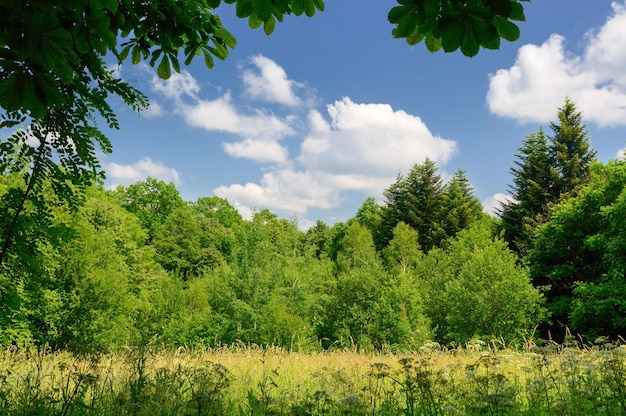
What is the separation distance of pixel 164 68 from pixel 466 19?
1.83 m

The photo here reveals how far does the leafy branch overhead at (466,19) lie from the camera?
1540mm

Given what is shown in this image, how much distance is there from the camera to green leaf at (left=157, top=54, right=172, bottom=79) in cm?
256

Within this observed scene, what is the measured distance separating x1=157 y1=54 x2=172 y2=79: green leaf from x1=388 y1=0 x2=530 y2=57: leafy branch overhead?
1.52 metres

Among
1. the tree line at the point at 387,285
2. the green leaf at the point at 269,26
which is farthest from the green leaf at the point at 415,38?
the tree line at the point at 387,285

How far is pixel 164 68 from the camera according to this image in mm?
2564

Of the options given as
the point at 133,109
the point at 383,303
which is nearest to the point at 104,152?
the point at 133,109

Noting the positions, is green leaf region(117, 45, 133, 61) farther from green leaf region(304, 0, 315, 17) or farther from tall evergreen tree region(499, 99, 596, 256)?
tall evergreen tree region(499, 99, 596, 256)

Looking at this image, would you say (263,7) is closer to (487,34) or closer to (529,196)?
(487,34)

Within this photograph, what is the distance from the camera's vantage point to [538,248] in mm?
25547

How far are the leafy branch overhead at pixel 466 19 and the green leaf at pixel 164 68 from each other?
4.99ft

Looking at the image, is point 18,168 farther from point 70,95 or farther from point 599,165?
point 599,165

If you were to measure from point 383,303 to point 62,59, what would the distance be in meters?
21.8

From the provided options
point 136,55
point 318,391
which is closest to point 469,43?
point 136,55

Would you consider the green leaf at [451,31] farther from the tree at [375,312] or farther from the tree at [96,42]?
the tree at [375,312]
